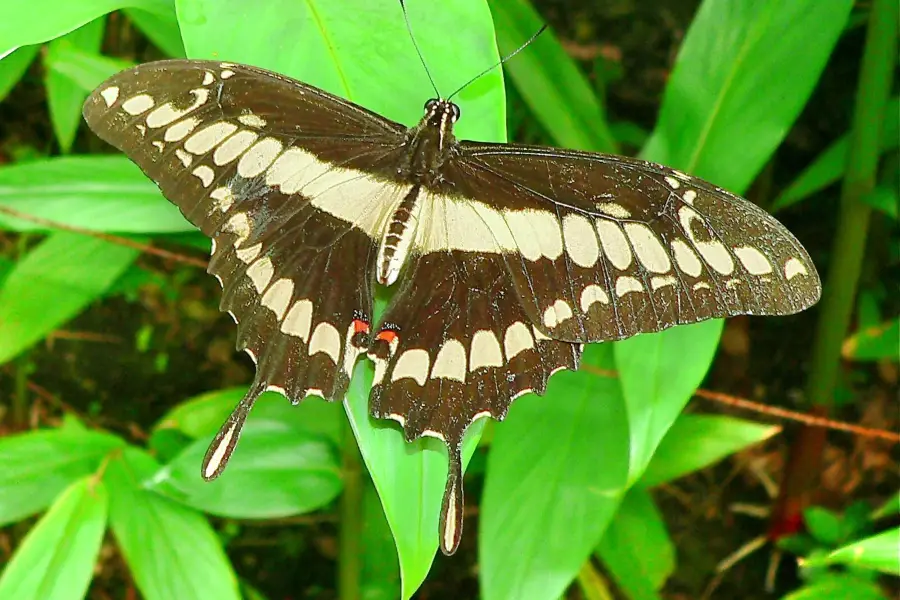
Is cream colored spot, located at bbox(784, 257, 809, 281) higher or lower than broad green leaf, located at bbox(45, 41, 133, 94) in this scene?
lower

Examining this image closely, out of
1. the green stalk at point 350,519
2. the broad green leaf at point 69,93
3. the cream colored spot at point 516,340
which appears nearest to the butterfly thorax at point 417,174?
the cream colored spot at point 516,340

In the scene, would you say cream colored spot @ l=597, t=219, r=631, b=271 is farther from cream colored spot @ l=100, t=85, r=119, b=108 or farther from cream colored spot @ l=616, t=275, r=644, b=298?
cream colored spot @ l=100, t=85, r=119, b=108

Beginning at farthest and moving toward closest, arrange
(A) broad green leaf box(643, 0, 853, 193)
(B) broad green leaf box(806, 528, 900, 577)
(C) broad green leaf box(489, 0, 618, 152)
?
(C) broad green leaf box(489, 0, 618, 152), (A) broad green leaf box(643, 0, 853, 193), (B) broad green leaf box(806, 528, 900, 577)

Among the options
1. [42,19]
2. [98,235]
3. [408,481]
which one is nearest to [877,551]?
[408,481]

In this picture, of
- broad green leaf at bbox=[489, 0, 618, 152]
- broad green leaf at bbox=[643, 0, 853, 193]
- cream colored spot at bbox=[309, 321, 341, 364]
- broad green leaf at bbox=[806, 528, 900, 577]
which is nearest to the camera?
broad green leaf at bbox=[806, 528, 900, 577]

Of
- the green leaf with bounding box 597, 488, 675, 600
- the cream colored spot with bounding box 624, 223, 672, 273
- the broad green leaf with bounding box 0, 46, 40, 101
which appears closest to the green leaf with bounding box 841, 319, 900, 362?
the green leaf with bounding box 597, 488, 675, 600

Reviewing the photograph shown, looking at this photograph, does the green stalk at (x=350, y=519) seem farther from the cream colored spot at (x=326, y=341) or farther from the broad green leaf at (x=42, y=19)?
the broad green leaf at (x=42, y=19)
